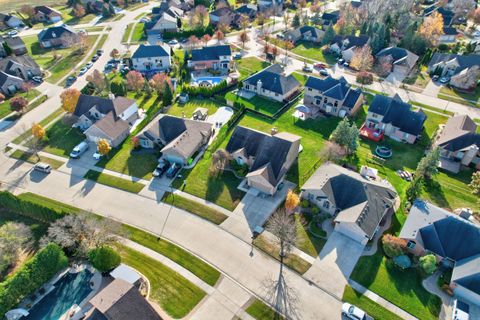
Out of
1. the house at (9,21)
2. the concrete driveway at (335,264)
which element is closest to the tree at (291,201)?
the concrete driveway at (335,264)

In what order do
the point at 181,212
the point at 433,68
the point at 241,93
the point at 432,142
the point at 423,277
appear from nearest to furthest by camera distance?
1. the point at 423,277
2. the point at 181,212
3. the point at 432,142
4. the point at 241,93
5. the point at 433,68

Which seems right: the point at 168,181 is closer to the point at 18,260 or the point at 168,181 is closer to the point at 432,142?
the point at 18,260

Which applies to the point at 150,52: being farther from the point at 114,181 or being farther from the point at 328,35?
the point at 328,35

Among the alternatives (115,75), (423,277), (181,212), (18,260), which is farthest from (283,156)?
(115,75)

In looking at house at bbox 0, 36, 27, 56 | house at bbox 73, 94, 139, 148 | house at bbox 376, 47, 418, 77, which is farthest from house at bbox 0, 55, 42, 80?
house at bbox 376, 47, 418, 77

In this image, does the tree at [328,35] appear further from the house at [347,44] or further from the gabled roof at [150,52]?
the gabled roof at [150,52]

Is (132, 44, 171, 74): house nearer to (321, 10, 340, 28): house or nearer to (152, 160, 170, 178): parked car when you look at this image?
(152, 160, 170, 178): parked car
